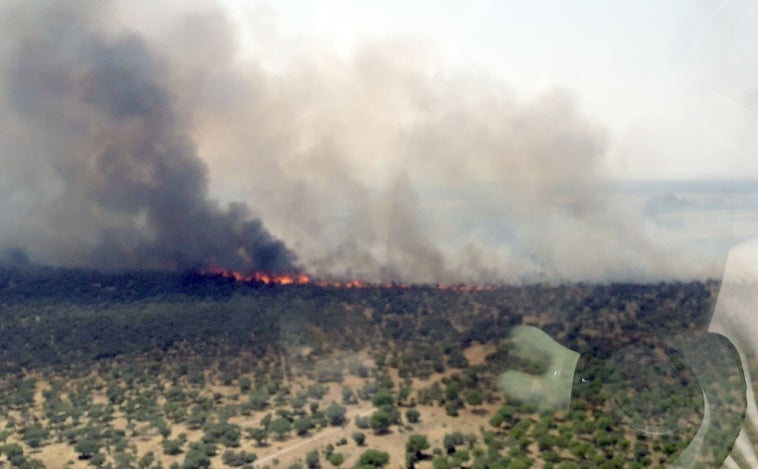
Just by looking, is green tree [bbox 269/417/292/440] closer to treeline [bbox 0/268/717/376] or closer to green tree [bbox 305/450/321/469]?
green tree [bbox 305/450/321/469]

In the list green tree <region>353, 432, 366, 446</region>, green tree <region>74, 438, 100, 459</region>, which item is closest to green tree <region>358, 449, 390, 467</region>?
green tree <region>353, 432, 366, 446</region>

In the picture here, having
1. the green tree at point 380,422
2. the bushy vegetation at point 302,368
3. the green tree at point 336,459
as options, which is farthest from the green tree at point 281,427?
the green tree at point 380,422

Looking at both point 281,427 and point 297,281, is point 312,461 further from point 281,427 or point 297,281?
point 297,281

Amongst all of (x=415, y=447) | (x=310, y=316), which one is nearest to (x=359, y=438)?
(x=415, y=447)

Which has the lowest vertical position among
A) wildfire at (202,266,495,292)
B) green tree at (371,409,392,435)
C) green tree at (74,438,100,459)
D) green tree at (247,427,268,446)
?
green tree at (74,438,100,459)

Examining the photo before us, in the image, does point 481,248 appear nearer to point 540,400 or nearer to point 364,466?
point 540,400

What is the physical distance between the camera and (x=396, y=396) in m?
29.1

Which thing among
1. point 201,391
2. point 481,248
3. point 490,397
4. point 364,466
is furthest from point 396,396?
point 481,248

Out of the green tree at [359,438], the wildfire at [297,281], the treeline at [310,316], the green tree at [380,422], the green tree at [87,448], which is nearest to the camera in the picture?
the green tree at [87,448]

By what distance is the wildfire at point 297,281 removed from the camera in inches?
1951

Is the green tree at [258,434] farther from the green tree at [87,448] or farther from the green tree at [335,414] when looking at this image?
the green tree at [87,448]

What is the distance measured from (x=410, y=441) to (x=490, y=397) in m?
5.20

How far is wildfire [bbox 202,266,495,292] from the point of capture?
4956 centimetres

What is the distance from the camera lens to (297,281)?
50.8 m
